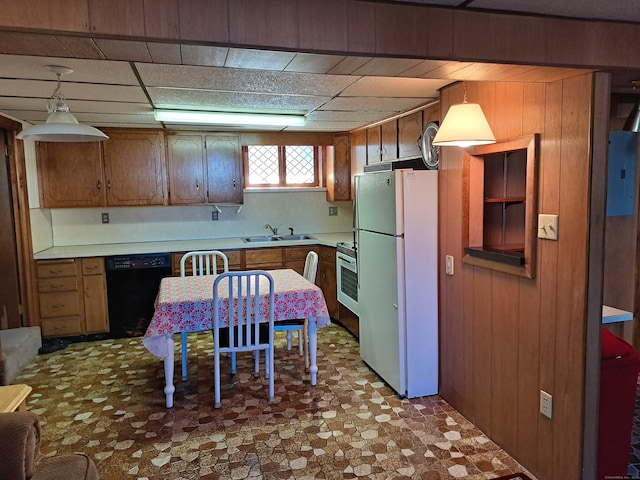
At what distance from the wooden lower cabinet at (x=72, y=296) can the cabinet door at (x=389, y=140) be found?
9.57 ft

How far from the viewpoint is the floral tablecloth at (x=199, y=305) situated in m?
2.86

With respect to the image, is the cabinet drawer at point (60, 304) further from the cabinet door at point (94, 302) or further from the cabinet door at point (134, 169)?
the cabinet door at point (134, 169)

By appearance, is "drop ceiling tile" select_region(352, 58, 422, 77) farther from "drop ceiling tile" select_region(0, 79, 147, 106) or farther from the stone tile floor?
the stone tile floor

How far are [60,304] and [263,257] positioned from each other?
200 cm

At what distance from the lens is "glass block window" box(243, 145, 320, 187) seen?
17.3ft

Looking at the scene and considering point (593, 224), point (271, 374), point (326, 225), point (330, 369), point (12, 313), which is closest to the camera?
point (593, 224)

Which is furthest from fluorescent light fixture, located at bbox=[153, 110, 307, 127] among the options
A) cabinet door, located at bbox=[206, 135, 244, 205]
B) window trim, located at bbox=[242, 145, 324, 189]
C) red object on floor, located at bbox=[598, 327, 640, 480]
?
red object on floor, located at bbox=[598, 327, 640, 480]

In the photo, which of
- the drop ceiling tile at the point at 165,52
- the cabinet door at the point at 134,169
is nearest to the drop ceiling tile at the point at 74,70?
the drop ceiling tile at the point at 165,52

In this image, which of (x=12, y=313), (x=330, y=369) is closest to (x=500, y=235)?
(x=330, y=369)

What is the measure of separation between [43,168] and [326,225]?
10.3 ft

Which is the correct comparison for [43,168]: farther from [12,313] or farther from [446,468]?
[446,468]

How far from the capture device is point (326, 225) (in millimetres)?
5605

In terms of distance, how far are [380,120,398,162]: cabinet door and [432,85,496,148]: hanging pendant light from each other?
66.2 inches

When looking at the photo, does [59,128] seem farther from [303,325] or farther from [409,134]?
[409,134]
